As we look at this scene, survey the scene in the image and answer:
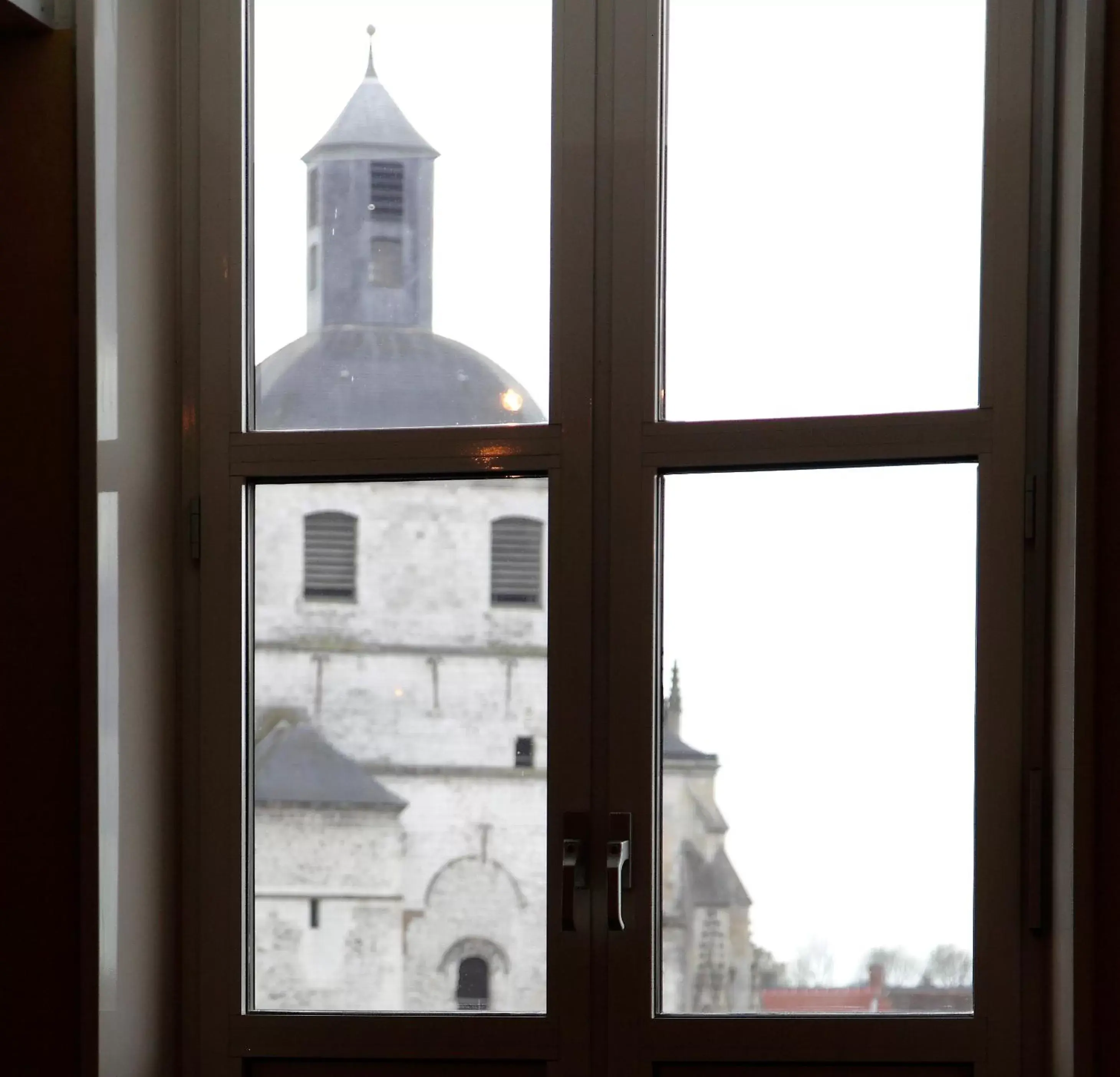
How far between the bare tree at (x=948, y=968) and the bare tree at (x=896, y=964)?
0.05 ft

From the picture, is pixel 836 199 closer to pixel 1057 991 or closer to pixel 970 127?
pixel 970 127

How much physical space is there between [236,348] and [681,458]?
0.78 m

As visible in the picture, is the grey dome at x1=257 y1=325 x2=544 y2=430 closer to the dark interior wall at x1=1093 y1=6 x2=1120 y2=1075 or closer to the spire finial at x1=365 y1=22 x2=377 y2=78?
the spire finial at x1=365 y1=22 x2=377 y2=78

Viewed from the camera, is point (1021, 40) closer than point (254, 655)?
Yes

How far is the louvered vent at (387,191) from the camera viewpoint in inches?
95.2

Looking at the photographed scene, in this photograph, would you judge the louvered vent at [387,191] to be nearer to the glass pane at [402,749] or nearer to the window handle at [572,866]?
the glass pane at [402,749]

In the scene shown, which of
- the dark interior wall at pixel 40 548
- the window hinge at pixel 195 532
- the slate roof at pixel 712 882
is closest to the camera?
the dark interior wall at pixel 40 548

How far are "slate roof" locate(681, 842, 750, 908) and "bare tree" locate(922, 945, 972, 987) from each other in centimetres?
30

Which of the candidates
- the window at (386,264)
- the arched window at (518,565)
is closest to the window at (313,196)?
the window at (386,264)

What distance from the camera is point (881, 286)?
2293mm

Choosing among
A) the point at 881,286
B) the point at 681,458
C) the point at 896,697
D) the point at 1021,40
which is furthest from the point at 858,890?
the point at 1021,40

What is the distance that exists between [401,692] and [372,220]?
2.61 feet

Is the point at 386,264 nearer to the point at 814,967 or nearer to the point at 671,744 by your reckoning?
the point at 671,744

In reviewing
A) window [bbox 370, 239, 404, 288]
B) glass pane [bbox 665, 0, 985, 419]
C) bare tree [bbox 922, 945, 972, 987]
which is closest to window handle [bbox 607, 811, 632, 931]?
bare tree [bbox 922, 945, 972, 987]
